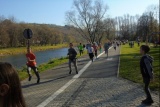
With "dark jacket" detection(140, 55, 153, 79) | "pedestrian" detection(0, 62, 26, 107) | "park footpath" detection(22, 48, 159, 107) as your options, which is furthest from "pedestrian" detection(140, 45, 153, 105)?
"pedestrian" detection(0, 62, 26, 107)

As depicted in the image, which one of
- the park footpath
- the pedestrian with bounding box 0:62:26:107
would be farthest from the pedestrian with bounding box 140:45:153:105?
the pedestrian with bounding box 0:62:26:107

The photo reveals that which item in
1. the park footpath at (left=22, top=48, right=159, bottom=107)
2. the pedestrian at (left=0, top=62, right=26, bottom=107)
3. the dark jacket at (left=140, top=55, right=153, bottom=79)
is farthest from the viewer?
the park footpath at (left=22, top=48, right=159, bottom=107)

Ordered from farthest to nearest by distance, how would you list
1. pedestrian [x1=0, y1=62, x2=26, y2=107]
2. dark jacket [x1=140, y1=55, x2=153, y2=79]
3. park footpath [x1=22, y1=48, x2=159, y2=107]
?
park footpath [x1=22, y1=48, x2=159, y2=107] < dark jacket [x1=140, y1=55, x2=153, y2=79] < pedestrian [x1=0, y1=62, x2=26, y2=107]

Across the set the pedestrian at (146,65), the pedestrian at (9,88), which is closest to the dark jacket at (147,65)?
the pedestrian at (146,65)

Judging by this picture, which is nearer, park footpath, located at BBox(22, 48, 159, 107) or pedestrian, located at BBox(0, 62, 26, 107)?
pedestrian, located at BBox(0, 62, 26, 107)

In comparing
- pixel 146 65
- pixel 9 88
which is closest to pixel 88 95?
pixel 146 65

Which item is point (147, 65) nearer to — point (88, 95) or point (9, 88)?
point (88, 95)

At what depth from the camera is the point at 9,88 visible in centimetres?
193

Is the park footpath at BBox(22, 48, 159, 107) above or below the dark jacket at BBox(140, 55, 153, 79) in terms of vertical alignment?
below

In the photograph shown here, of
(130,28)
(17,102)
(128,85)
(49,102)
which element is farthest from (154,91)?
(130,28)

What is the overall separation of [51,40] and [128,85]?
10042cm

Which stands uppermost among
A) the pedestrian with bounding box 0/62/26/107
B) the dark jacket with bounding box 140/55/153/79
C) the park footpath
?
the pedestrian with bounding box 0/62/26/107

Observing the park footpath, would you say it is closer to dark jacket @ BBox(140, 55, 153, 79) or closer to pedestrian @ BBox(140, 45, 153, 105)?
pedestrian @ BBox(140, 45, 153, 105)

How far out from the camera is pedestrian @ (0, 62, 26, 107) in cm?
190
